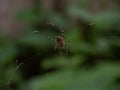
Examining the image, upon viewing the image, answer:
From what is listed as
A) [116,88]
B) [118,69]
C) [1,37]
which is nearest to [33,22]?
[1,37]

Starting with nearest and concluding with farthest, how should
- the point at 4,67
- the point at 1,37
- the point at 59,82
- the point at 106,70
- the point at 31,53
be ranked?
the point at 59,82, the point at 106,70, the point at 4,67, the point at 31,53, the point at 1,37

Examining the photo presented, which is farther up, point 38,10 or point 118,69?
point 38,10

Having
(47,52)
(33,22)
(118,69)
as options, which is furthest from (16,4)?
(118,69)

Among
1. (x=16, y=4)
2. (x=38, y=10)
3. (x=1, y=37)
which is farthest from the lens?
(x=16, y=4)

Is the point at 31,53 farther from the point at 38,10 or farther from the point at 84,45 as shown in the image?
the point at 38,10

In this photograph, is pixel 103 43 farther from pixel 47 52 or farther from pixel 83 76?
pixel 83 76

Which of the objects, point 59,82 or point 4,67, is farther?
point 4,67
